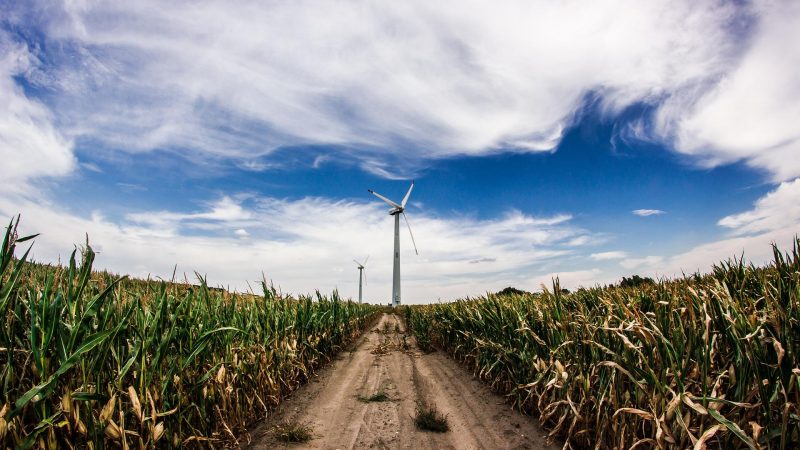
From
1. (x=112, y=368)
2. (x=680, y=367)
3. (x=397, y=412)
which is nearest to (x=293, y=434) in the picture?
(x=397, y=412)

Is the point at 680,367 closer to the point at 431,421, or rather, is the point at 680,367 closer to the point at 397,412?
the point at 431,421

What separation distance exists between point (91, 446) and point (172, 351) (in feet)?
5.74

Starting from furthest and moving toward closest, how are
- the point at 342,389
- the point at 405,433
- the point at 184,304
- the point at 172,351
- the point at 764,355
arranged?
the point at 342,389 → the point at 405,433 → the point at 184,304 → the point at 172,351 → the point at 764,355

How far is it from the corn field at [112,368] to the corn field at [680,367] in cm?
543

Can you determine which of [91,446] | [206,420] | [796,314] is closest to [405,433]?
[206,420]

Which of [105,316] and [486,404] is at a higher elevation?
[105,316]

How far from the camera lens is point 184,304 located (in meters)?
6.03

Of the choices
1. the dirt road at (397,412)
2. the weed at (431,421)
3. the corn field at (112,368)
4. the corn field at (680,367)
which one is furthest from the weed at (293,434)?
the corn field at (680,367)

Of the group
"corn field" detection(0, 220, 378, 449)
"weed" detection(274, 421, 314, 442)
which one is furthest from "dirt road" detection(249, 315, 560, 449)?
"corn field" detection(0, 220, 378, 449)

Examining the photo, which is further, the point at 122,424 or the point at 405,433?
the point at 405,433

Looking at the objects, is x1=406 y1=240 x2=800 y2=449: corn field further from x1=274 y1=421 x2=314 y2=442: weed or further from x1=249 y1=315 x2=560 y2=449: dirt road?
x1=274 y1=421 x2=314 y2=442: weed

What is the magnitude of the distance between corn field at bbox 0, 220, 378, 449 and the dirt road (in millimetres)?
1278

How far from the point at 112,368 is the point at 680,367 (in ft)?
22.3

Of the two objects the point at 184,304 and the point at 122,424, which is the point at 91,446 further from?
the point at 184,304
